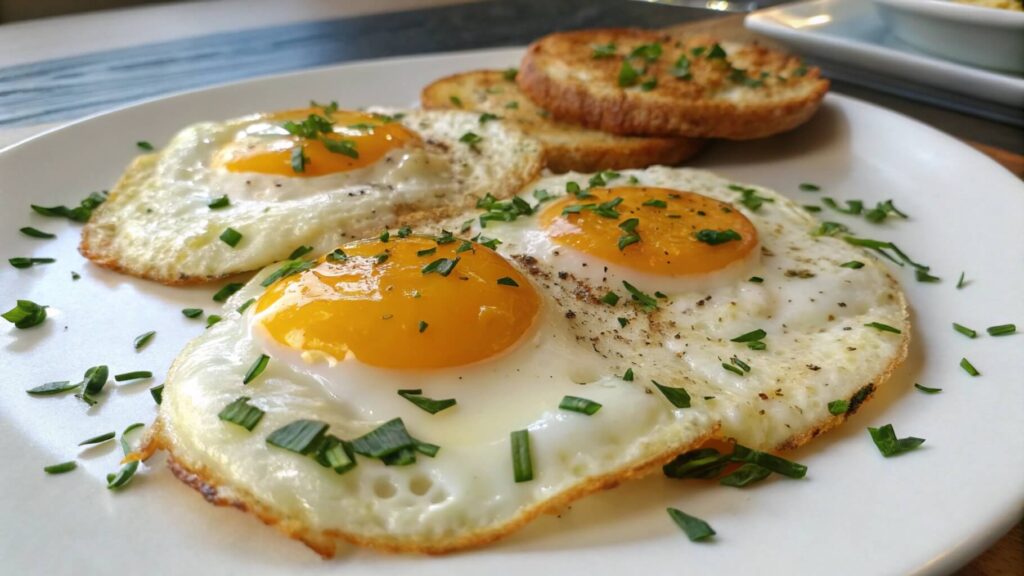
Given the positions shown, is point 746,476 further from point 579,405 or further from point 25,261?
point 25,261

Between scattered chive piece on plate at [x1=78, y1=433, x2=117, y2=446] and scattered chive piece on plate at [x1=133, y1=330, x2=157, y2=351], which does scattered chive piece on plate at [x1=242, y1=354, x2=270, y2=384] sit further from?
scattered chive piece on plate at [x1=133, y1=330, x2=157, y2=351]

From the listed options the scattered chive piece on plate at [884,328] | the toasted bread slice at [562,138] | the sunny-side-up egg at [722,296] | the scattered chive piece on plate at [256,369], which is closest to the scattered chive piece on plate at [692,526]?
the sunny-side-up egg at [722,296]

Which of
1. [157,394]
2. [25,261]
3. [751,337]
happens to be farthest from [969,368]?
[25,261]

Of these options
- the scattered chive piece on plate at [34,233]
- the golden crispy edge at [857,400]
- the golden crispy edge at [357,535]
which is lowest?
the golden crispy edge at [857,400]

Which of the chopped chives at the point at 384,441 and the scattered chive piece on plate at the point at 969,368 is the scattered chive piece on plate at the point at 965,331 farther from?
the chopped chives at the point at 384,441

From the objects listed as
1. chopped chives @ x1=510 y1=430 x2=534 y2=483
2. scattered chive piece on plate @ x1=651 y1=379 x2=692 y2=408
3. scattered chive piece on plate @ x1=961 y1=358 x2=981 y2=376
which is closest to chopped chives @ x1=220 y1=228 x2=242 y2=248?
chopped chives @ x1=510 y1=430 x2=534 y2=483
